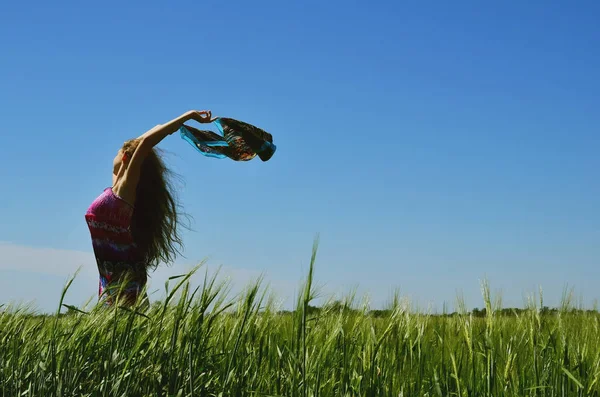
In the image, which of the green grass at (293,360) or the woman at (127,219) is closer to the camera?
the green grass at (293,360)

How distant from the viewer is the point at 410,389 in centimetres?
218

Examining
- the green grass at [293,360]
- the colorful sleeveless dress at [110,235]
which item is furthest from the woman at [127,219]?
the green grass at [293,360]

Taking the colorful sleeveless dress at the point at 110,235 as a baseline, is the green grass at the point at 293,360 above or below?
below

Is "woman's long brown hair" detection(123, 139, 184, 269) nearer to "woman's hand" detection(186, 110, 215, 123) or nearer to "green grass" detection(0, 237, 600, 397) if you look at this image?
"woman's hand" detection(186, 110, 215, 123)

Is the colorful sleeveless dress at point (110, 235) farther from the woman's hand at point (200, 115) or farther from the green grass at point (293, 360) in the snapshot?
the green grass at point (293, 360)

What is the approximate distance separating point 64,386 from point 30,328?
44.8 inches

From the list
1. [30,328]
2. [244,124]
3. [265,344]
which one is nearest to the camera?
[265,344]

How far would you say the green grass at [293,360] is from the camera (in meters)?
2.04

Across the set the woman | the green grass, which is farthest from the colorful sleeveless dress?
the green grass

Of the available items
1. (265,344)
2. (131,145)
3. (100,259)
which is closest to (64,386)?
(265,344)

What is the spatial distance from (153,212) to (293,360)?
327 centimetres

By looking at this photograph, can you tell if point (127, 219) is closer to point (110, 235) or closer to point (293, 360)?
point (110, 235)

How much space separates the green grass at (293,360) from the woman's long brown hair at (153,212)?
7.48ft

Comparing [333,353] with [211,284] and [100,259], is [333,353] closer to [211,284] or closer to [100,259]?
[211,284]
